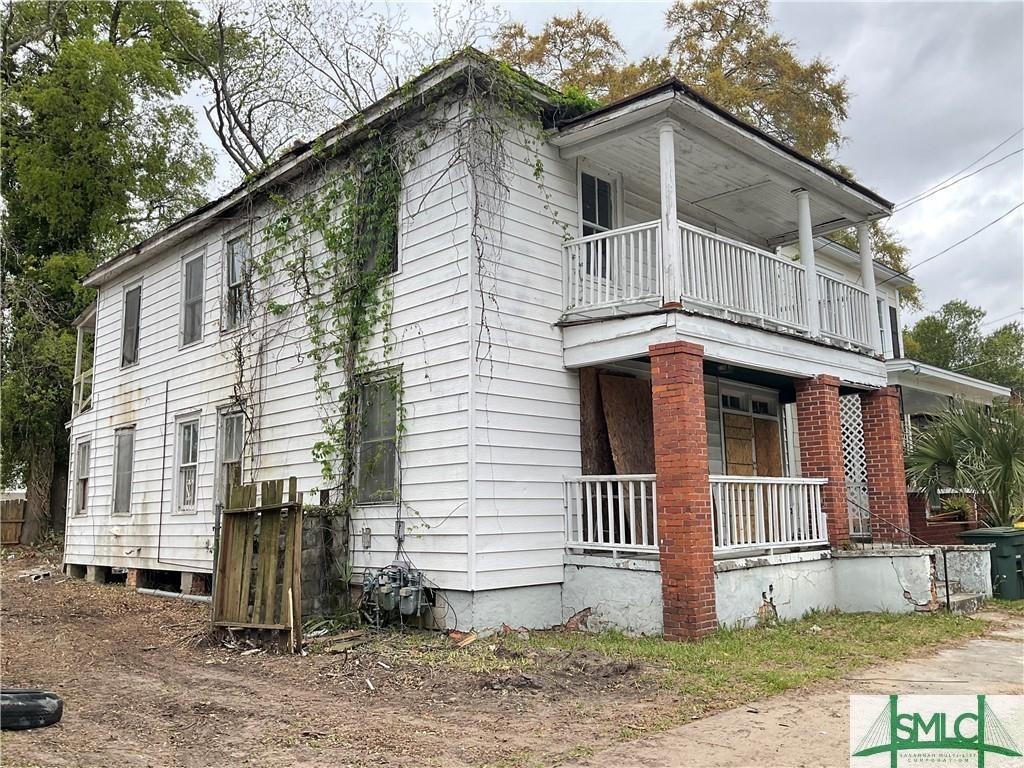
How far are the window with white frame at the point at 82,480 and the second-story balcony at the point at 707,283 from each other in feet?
41.1

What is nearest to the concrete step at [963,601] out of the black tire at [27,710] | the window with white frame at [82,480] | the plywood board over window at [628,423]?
the plywood board over window at [628,423]

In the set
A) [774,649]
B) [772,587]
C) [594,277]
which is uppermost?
[594,277]

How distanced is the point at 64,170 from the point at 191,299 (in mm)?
11760

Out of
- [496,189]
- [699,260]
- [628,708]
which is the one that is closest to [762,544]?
[699,260]

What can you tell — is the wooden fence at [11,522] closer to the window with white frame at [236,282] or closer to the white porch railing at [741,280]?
the window with white frame at [236,282]

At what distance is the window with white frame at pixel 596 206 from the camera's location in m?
11.4

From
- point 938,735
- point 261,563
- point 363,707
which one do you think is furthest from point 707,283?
point 363,707

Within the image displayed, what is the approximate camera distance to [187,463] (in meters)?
14.5

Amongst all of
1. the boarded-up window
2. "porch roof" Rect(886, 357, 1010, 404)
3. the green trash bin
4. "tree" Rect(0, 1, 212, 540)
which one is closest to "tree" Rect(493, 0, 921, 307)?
the boarded-up window

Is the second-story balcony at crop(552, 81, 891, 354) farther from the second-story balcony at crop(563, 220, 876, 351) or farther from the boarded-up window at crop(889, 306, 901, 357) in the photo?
the boarded-up window at crop(889, 306, 901, 357)

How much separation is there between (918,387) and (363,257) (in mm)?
11914

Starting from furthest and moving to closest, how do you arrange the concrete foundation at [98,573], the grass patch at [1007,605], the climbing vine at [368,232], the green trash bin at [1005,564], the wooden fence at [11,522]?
the wooden fence at [11,522] → the concrete foundation at [98,573] → the green trash bin at [1005,564] → the grass patch at [1007,605] → the climbing vine at [368,232]

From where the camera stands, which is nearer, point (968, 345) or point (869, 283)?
point (869, 283)

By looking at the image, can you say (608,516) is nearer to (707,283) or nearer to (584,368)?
(584,368)
